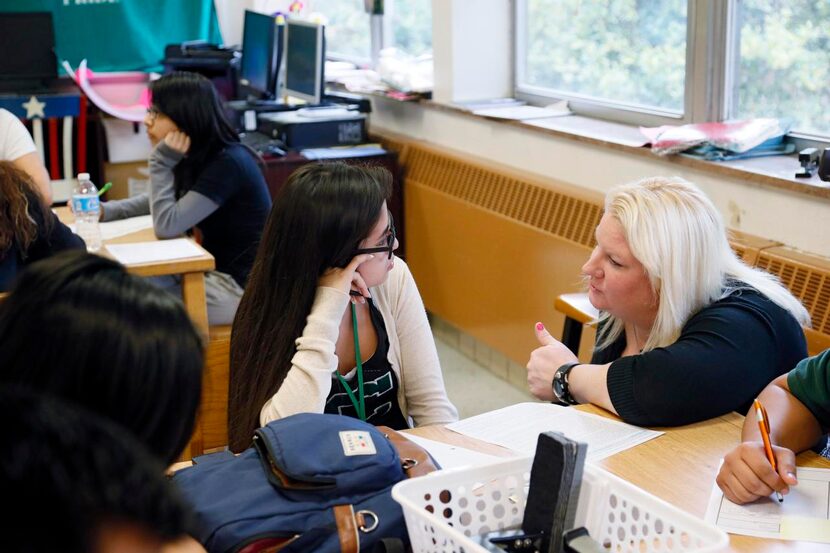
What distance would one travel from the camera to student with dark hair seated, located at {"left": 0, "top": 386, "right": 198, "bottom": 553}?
53cm

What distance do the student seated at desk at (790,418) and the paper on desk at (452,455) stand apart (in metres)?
0.36

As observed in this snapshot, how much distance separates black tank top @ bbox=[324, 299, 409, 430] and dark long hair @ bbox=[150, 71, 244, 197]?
1.51 meters

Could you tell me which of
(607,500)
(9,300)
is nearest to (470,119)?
(607,500)

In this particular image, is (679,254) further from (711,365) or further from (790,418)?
(790,418)

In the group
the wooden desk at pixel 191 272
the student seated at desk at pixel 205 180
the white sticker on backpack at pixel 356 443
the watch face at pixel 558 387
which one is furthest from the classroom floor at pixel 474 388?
the white sticker on backpack at pixel 356 443

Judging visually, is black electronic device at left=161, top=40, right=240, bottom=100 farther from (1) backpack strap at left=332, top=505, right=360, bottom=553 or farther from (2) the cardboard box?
(1) backpack strap at left=332, top=505, right=360, bottom=553

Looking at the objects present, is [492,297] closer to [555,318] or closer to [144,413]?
[555,318]

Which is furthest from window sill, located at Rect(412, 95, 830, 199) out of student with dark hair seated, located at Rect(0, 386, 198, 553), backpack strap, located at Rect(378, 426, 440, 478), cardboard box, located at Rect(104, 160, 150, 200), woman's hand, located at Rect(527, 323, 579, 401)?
cardboard box, located at Rect(104, 160, 150, 200)

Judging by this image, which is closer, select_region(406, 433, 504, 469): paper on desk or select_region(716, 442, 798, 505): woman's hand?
select_region(716, 442, 798, 505): woman's hand

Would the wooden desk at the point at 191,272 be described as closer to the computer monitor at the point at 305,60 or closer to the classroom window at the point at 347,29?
the computer monitor at the point at 305,60

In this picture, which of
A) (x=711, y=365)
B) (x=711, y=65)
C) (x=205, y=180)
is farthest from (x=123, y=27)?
(x=711, y=365)

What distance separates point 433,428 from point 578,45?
2.37 meters

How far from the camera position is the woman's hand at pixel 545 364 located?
1.97m

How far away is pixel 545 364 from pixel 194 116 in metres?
1.82
